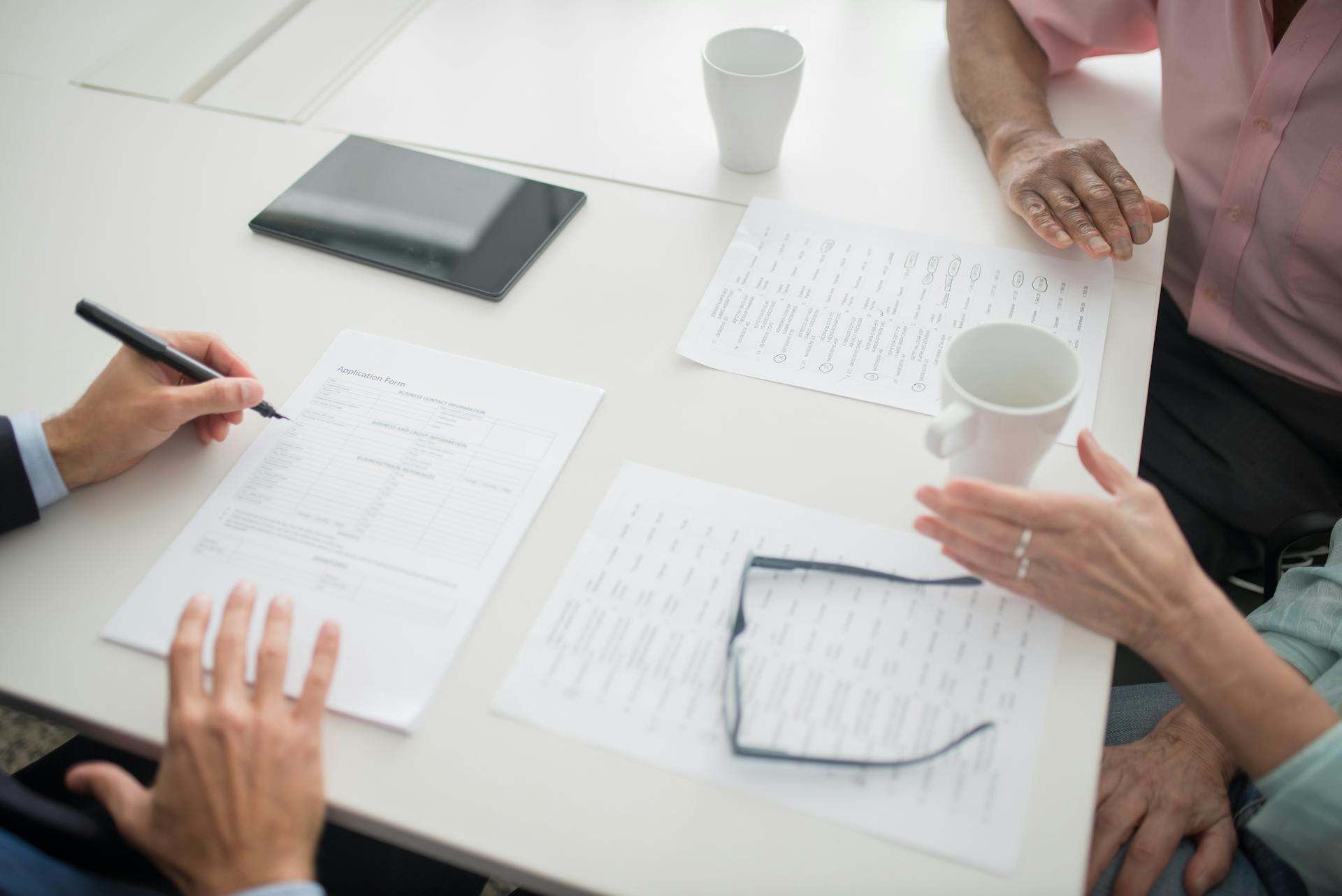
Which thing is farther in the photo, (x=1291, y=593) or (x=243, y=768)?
(x=1291, y=593)

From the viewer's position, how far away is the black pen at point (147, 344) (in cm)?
76

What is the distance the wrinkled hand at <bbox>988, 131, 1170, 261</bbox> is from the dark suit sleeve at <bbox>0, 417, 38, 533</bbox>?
0.90 m

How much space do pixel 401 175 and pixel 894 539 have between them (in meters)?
0.68

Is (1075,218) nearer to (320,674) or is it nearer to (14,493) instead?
(320,674)

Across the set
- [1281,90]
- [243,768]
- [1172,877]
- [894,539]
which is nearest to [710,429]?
[894,539]

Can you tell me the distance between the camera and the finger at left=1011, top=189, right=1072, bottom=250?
0.91 metres

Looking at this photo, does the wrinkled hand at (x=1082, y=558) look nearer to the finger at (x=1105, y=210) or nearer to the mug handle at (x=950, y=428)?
the mug handle at (x=950, y=428)

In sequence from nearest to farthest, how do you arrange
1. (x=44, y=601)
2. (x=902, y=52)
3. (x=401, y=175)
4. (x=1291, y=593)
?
1. (x=44, y=601)
2. (x=1291, y=593)
3. (x=401, y=175)
4. (x=902, y=52)

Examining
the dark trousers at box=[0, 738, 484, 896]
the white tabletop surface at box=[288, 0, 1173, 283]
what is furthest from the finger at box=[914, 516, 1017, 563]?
the dark trousers at box=[0, 738, 484, 896]

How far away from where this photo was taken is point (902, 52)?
122 centimetres

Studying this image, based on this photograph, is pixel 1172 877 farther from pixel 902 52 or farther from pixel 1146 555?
pixel 902 52

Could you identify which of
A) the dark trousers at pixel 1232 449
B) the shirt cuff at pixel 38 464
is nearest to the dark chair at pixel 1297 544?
the dark trousers at pixel 1232 449

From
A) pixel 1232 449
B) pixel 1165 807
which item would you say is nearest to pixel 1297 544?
pixel 1232 449

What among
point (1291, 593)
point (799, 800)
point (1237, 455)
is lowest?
point (1237, 455)
